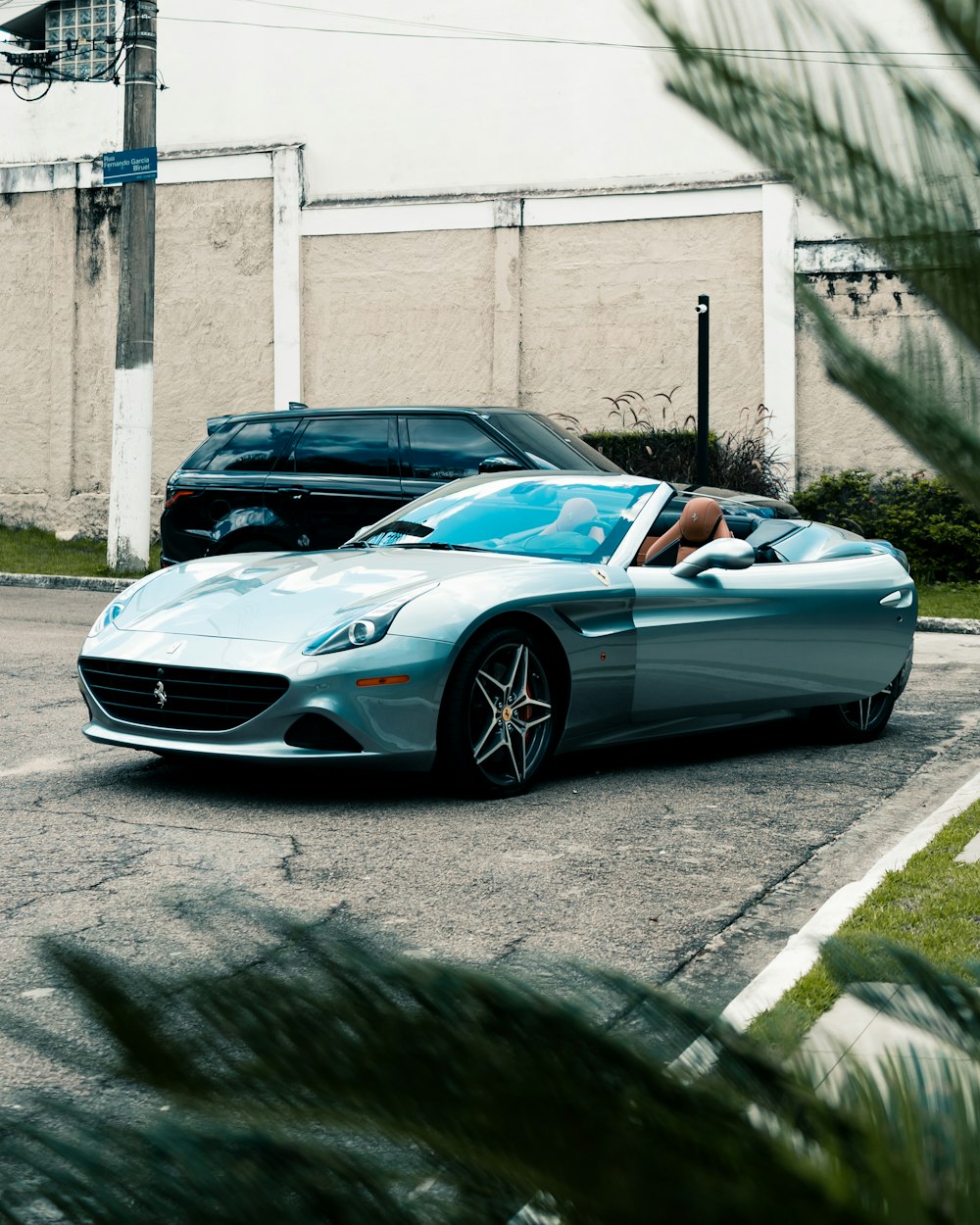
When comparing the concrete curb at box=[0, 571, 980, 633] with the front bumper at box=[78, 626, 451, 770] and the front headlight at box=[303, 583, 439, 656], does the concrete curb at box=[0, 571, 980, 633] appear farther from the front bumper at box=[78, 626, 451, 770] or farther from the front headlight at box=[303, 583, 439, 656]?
the front headlight at box=[303, 583, 439, 656]

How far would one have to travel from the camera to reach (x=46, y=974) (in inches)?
26.1

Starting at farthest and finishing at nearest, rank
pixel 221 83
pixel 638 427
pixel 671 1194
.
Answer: pixel 221 83 < pixel 638 427 < pixel 671 1194

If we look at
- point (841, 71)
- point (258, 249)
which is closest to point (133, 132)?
point (258, 249)

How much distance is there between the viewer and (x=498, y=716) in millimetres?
6348

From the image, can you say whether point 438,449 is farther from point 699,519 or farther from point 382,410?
point 699,519

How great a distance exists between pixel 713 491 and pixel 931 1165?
31.3ft

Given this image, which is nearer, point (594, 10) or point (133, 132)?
point (133, 132)

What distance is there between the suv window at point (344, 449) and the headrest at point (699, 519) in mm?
5429

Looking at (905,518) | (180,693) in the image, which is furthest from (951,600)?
(180,693)

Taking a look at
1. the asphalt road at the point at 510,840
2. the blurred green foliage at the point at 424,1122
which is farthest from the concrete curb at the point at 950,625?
the blurred green foliage at the point at 424,1122

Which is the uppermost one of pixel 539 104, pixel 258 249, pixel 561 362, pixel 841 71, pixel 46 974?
pixel 539 104

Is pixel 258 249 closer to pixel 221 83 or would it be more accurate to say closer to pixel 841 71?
pixel 221 83

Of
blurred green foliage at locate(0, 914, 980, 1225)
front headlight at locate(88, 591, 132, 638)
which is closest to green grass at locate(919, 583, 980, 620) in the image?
front headlight at locate(88, 591, 132, 638)

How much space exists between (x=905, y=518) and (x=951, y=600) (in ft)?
6.26
